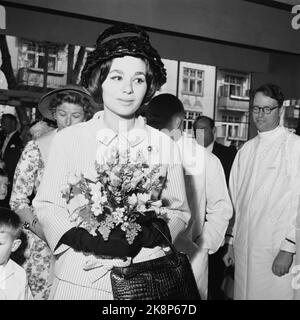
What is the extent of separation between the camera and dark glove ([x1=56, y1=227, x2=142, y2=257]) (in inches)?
59.0

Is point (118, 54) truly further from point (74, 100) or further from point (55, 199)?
point (74, 100)

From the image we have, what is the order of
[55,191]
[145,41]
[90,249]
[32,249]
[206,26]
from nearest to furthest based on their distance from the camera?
[90,249], [55,191], [145,41], [32,249], [206,26]

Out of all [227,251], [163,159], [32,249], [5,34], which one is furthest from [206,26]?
[163,159]

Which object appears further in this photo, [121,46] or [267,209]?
[267,209]

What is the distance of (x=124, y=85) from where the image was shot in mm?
1798

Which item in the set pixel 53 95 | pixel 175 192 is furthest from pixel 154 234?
pixel 53 95

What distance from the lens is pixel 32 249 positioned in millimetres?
2734

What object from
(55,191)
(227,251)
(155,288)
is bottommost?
(227,251)

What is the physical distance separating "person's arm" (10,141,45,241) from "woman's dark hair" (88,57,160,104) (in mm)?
922

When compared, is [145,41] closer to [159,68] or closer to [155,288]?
[159,68]

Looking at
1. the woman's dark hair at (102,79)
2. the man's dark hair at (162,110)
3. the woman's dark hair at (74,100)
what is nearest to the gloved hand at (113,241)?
the woman's dark hair at (102,79)

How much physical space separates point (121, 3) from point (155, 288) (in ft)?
17.6

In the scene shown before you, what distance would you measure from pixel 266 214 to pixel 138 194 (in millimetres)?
1912

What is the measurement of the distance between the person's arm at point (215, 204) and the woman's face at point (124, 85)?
1246 millimetres
